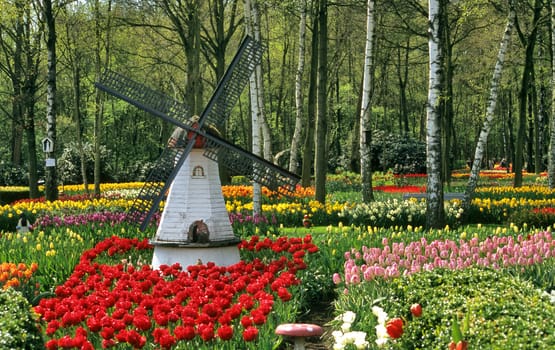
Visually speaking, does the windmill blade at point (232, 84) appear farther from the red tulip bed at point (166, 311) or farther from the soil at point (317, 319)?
the soil at point (317, 319)

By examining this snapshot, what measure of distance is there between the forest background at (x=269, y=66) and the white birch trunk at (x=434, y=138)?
38cm

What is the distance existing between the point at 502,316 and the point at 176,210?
234 inches

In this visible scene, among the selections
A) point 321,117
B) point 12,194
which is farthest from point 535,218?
point 12,194

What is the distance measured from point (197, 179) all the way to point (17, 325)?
5076 millimetres

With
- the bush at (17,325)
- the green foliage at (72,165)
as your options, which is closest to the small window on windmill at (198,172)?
the bush at (17,325)

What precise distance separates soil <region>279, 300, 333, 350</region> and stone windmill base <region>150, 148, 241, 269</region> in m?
1.70

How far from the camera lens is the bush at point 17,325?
466 cm

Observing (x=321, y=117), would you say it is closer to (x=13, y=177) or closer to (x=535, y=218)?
(x=535, y=218)

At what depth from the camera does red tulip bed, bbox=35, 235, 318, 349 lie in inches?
202

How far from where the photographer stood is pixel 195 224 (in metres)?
9.69

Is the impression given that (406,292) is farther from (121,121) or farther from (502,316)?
Answer: (121,121)

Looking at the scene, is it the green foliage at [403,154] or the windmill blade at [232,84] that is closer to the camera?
the windmill blade at [232,84]

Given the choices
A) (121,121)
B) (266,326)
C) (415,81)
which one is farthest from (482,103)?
(266,326)

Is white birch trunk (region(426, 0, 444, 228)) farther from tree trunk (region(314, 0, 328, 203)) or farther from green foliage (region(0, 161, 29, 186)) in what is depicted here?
green foliage (region(0, 161, 29, 186))
